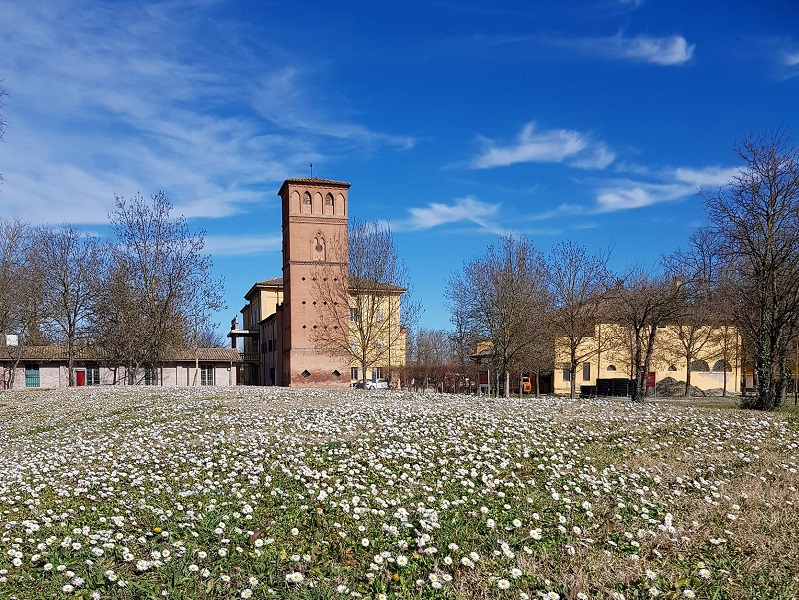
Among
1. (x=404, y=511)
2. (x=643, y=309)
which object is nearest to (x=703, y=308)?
(x=643, y=309)

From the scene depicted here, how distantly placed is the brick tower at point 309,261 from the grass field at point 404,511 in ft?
96.3

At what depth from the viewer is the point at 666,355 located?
160 feet

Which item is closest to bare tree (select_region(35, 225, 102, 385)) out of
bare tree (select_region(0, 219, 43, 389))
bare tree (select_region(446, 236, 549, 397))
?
bare tree (select_region(0, 219, 43, 389))

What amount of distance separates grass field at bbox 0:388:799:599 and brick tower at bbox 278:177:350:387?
29.4m

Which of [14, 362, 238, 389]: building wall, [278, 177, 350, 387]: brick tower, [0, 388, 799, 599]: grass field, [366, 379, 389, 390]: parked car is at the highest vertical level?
[278, 177, 350, 387]: brick tower

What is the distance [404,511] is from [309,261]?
36.3m

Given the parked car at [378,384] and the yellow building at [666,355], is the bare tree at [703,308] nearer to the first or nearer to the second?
the yellow building at [666,355]

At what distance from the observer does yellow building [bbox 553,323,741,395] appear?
37375mm

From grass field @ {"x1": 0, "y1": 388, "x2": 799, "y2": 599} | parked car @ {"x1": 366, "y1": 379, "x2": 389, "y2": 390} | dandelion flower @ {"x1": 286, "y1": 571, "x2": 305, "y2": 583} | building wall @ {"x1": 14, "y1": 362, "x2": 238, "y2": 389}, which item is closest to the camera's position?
dandelion flower @ {"x1": 286, "y1": 571, "x2": 305, "y2": 583}

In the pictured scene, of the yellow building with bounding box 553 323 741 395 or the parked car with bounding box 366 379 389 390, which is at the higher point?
the yellow building with bounding box 553 323 741 395

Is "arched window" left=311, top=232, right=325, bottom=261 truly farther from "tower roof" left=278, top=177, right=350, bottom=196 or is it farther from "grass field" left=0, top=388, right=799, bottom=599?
"grass field" left=0, top=388, right=799, bottom=599

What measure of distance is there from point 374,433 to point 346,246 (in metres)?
28.3

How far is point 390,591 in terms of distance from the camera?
5.04 metres

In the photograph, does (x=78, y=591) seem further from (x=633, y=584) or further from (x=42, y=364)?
(x=42, y=364)
